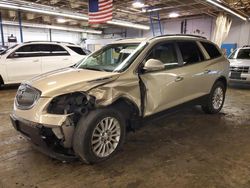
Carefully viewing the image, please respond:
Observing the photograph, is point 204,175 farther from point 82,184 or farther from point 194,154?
point 82,184

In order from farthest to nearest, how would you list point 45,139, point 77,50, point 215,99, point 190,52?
point 77,50, point 215,99, point 190,52, point 45,139

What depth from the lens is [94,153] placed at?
244cm

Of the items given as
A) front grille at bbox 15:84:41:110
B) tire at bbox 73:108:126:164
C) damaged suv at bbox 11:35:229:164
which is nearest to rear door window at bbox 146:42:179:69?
damaged suv at bbox 11:35:229:164

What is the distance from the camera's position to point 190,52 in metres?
3.67

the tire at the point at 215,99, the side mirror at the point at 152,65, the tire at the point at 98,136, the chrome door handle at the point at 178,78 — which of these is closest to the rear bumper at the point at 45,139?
the tire at the point at 98,136

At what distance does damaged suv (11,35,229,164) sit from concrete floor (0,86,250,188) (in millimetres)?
198

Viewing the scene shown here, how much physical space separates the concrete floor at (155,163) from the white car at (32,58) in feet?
12.7

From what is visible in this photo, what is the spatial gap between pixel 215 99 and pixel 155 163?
2.47 meters

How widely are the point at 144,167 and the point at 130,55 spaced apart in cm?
146

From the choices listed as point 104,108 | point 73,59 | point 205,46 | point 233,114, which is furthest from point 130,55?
point 73,59

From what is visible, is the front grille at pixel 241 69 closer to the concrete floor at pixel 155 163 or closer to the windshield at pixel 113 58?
the concrete floor at pixel 155 163

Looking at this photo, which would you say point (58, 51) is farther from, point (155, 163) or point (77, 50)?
point (155, 163)

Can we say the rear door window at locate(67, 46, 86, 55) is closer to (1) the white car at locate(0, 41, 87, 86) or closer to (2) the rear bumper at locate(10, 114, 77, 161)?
(1) the white car at locate(0, 41, 87, 86)

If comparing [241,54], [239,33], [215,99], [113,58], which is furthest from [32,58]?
[239,33]
